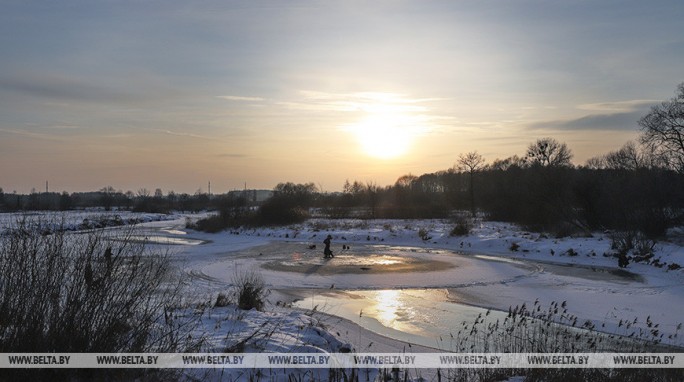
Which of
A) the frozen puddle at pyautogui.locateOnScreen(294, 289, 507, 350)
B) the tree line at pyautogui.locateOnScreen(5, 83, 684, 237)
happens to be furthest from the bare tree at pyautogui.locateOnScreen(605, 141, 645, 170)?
the frozen puddle at pyautogui.locateOnScreen(294, 289, 507, 350)

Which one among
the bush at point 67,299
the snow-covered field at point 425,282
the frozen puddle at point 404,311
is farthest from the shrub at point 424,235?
the bush at point 67,299

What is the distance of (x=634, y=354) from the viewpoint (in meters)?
7.45

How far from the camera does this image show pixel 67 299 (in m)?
5.39

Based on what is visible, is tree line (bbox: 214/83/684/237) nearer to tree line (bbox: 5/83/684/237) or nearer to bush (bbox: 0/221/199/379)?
tree line (bbox: 5/83/684/237)

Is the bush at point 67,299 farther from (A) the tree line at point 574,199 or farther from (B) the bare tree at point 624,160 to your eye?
(B) the bare tree at point 624,160

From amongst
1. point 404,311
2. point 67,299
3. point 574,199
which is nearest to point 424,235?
point 574,199

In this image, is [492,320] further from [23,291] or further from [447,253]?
[447,253]

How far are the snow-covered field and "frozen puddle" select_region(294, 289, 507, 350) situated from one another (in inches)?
4.6

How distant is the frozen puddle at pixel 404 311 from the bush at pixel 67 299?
17.6ft

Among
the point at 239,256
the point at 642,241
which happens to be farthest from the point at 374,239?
the point at 642,241

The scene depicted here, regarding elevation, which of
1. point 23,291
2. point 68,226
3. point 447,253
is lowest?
point 447,253

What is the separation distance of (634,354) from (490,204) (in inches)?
2086

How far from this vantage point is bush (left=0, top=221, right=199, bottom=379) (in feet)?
17.0

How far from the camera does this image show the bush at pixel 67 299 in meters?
5.19
